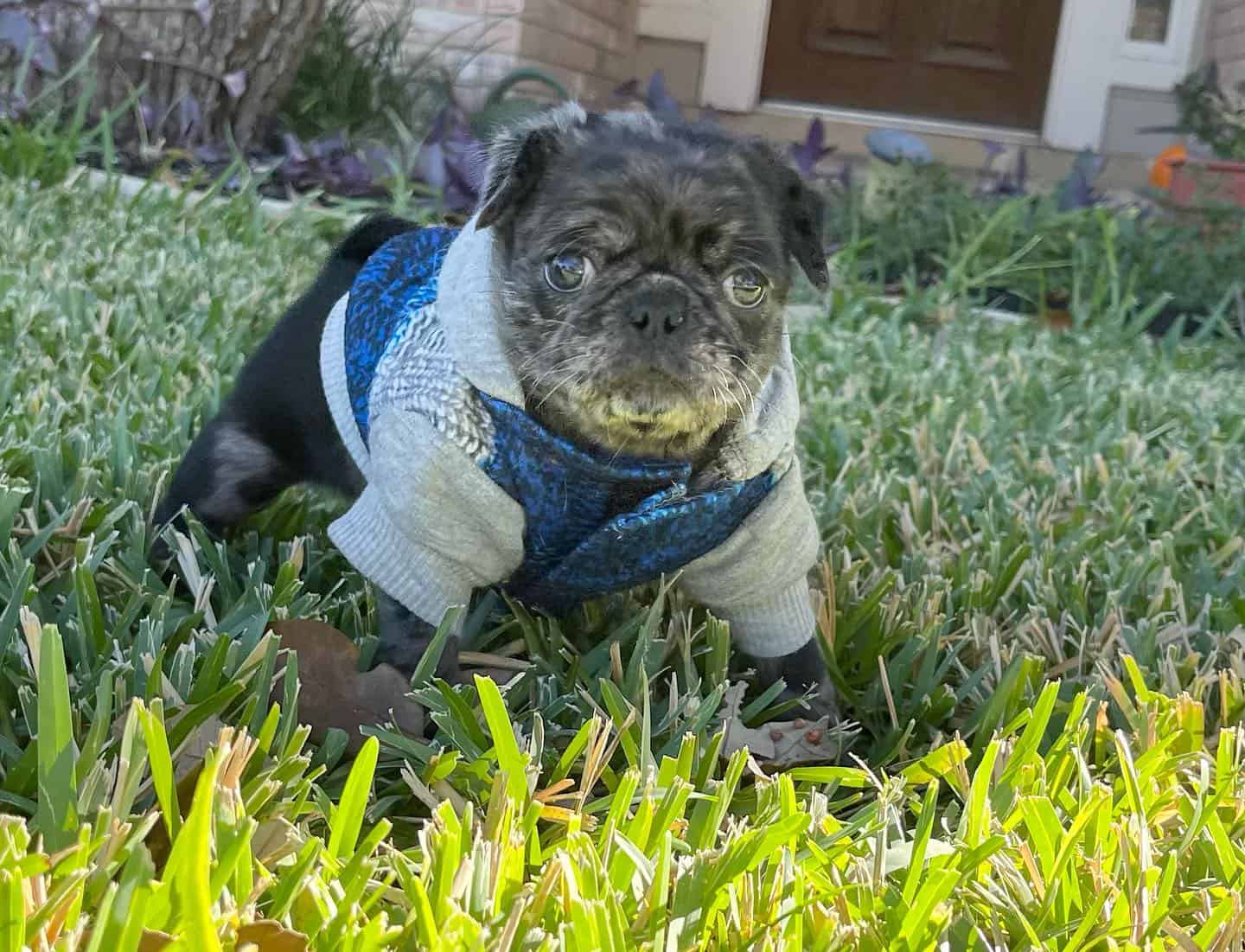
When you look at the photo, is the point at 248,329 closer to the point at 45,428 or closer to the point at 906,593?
the point at 45,428

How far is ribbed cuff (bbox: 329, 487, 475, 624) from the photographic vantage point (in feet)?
6.45

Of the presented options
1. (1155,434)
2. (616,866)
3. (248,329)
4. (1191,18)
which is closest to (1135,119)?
(1191,18)

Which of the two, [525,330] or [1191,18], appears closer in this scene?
[525,330]

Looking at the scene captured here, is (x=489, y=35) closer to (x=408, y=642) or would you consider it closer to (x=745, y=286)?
(x=745, y=286)

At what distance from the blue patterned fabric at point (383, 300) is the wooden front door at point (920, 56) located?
7548 millimetres

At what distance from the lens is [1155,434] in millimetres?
3682

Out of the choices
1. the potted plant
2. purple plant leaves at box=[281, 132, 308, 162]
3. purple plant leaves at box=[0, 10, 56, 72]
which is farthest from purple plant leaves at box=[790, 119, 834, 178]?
purple plant leaves at box=[0, 10, 56, 72]

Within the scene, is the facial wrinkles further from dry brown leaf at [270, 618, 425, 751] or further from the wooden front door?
the wooden front door

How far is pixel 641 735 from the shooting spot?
181cm

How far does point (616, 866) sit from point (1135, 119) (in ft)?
28.9

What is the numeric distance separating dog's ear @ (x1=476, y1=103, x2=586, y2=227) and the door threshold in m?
7.25

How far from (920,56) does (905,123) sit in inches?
23.2

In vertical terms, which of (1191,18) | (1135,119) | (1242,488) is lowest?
(1242,488)

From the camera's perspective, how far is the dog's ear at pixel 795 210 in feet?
7.02
